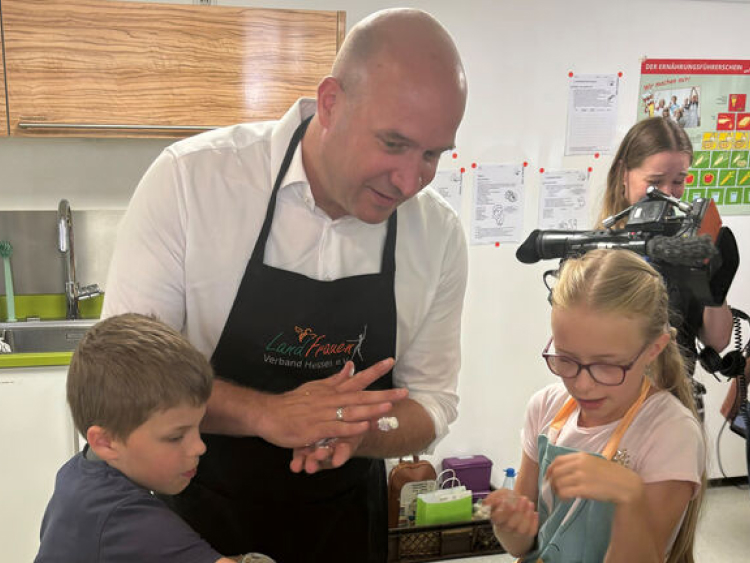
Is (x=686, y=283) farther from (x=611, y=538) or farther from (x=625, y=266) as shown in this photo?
(x=611, y=538)

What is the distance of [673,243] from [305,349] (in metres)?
0.86

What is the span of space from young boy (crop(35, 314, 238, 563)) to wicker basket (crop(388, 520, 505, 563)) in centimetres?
197

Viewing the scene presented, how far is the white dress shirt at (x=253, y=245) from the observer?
1343 mm

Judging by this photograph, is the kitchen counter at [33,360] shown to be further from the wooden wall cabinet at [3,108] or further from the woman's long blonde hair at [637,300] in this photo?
the woman's long blonde hair at [637,300]

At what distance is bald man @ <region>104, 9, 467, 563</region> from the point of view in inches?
48.4

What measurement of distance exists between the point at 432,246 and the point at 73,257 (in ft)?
7.15

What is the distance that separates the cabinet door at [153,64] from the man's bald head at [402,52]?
1.62 metres

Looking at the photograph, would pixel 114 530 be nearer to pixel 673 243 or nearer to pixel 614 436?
→ pixel 614 436

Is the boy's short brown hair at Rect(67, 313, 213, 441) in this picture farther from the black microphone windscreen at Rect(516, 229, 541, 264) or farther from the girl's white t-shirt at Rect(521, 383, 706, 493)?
the black microphone windscreen at Rect(516, 229, 541, 264)

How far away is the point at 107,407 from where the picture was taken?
1185 mm

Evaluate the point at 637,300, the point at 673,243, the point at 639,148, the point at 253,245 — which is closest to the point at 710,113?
the point at 639,148

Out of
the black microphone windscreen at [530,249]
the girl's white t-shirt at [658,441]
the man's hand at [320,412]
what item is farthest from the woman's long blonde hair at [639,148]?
the man's hand at [320,412]

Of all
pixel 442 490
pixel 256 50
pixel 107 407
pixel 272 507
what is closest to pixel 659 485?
pixel 272 507

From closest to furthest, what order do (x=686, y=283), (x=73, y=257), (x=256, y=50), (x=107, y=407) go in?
(x=107, y=407)
(x=686, y=283)
(x=256, y=50)
(x=73, y=257)
